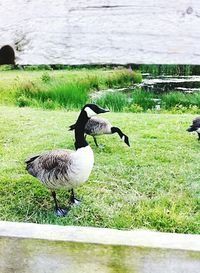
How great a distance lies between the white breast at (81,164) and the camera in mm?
2070

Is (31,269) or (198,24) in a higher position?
(198,24)

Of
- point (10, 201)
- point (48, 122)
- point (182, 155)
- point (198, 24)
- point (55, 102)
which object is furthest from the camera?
point (55, 102)

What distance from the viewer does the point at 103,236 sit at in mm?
702

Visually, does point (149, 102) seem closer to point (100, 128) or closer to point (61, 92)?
point (61, 92)

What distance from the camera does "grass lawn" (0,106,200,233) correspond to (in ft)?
7.87

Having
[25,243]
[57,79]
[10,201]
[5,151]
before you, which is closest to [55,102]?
[57,79]

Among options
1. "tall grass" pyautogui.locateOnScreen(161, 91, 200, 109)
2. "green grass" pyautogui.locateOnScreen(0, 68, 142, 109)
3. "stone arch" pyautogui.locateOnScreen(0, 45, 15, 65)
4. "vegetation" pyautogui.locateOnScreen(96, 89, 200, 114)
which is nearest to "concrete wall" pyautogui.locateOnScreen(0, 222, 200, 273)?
"stone arch" pyautogui.locateOnScreen(0, 45, 15, 65)

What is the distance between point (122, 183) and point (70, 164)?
690 mm

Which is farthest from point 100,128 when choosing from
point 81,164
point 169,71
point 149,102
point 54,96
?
point 169,71

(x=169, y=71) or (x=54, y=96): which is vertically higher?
(x=54, y=96)

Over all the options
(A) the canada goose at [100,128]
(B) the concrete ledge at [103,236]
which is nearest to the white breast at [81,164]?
(A) the canada goose at [100,128]

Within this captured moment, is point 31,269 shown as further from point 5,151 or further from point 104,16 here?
point 5,151

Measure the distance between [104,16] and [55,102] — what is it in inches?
240

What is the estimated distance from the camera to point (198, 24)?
1.78 feet
